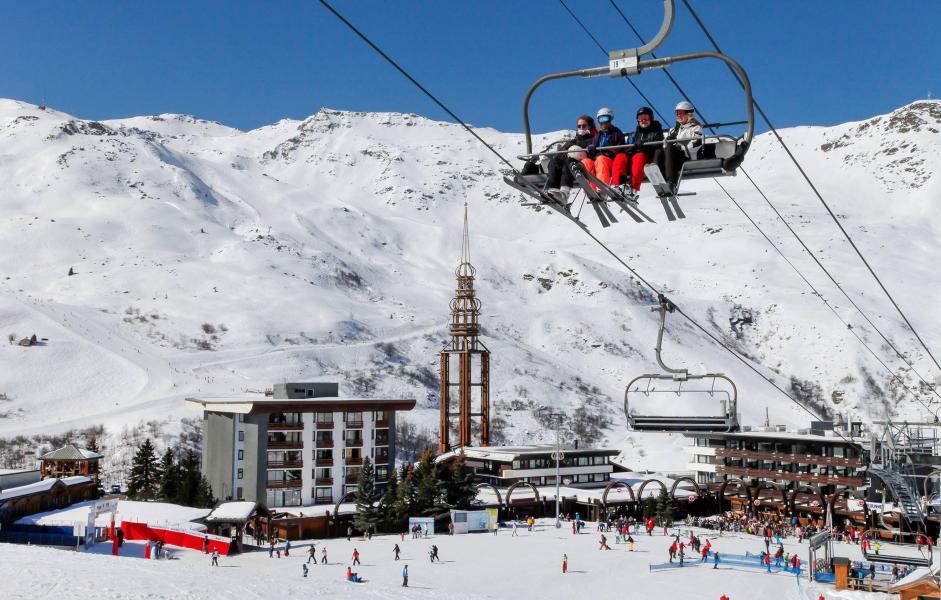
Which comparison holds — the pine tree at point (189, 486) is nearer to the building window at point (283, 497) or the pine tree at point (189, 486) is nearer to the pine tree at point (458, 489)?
the building window at point (283, 497)

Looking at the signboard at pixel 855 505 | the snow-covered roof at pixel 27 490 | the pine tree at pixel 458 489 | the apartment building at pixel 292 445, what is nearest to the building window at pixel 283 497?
the apartment building at pixel 292 445

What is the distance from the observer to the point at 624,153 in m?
10.9

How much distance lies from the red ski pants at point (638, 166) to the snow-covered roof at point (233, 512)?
40386 millimetres

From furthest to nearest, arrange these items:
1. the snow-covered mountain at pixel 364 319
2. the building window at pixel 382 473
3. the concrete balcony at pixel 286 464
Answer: the snow-covered mountain at pixel 364 319 < the building window at pixel 382 473 < the concrete balcony at pixel 286 464

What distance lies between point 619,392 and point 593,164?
122138mm

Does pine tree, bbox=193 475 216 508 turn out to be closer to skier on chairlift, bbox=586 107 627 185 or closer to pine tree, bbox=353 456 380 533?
pine tree, bbox=353 456 380 533

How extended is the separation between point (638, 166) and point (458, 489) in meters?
47.7

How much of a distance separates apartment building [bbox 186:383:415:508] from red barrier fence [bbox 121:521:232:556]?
535 inches

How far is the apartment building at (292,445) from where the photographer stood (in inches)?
2363

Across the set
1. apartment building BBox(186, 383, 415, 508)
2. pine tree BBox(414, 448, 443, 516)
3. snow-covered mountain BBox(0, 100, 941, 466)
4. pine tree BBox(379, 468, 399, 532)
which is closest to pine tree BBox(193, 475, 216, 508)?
apartment building BBox(186, 383, 415, 508)

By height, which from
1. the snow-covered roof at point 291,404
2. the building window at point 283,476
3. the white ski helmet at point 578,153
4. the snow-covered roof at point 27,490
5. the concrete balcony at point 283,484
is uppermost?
the white ski helmet at point 578,153

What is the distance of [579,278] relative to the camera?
177750 millimetres

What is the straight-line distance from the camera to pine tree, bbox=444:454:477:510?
56.1 metres

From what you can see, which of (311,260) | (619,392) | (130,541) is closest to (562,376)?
(619,392)
